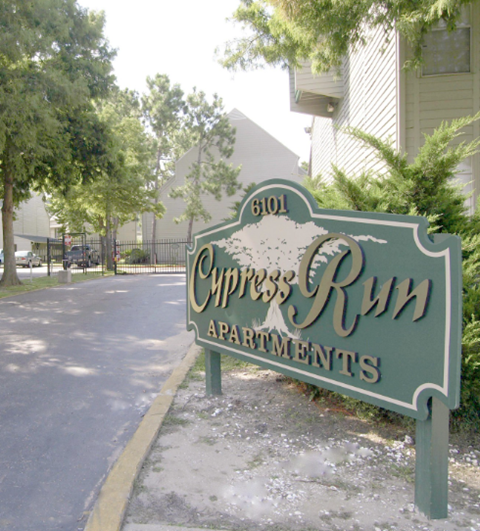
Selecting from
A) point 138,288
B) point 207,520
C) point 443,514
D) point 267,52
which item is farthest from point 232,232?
point 138,288

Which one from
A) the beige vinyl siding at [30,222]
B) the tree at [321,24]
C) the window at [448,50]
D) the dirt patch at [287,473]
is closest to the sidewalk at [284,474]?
the dirt patch at [287,473]

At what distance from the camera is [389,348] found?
291cm

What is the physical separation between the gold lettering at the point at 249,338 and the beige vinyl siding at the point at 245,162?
32.4 metres

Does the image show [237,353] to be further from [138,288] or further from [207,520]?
[138,288]

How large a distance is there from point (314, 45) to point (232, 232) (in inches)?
237

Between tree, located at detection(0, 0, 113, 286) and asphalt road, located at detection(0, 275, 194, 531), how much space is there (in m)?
5.58

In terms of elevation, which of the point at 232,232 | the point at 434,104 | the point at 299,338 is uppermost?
the point at 434,104

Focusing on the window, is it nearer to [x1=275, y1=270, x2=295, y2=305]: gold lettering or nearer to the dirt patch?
[x1=275, y1=270, x2=295, y2=305]: gold lettering

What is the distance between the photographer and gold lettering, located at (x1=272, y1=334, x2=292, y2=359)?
372cm

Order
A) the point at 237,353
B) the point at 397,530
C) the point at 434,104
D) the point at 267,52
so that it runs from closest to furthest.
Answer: the point at 397,530, the point at 237,353, the point at 434,104, the point at 267,52

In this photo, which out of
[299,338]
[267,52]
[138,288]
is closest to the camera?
[299,338]

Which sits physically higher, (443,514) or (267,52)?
(267,52)

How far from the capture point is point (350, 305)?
3164 mm

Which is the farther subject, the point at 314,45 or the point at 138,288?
the point at 138,288
